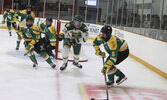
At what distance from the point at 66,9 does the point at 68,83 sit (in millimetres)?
9119

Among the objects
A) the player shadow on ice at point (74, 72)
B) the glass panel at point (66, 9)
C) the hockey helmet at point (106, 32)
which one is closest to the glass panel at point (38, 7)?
the glass panel at point (66, 9)

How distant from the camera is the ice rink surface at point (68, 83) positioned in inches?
137

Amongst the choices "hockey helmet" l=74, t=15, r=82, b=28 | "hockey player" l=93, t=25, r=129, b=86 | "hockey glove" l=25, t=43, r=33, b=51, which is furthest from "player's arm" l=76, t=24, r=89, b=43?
"hockey glove" l=25, t=43, r=33, b=51

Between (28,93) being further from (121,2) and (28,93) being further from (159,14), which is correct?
(121,2)

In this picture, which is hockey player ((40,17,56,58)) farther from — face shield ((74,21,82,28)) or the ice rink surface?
face shield ((74,21,82,28))

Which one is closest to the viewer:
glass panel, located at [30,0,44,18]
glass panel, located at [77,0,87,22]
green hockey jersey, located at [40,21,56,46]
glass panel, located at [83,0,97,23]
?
green hockey jersey, located at [40,21,56,46]

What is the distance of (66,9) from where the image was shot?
42.0ft

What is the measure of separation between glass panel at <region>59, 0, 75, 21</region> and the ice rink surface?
289 inches

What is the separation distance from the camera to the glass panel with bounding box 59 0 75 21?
12.8m

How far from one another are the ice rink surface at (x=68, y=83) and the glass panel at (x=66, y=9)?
289 inches

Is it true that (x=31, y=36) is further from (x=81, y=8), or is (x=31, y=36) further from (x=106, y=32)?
(x=81, y=8)

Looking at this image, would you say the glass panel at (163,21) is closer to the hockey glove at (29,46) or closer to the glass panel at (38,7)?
the hockey glove at (29,46)

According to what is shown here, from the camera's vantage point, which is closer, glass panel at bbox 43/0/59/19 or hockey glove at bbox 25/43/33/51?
hockey glove at bbox 25/43/33/51

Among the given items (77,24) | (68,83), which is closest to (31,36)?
(77,24)
